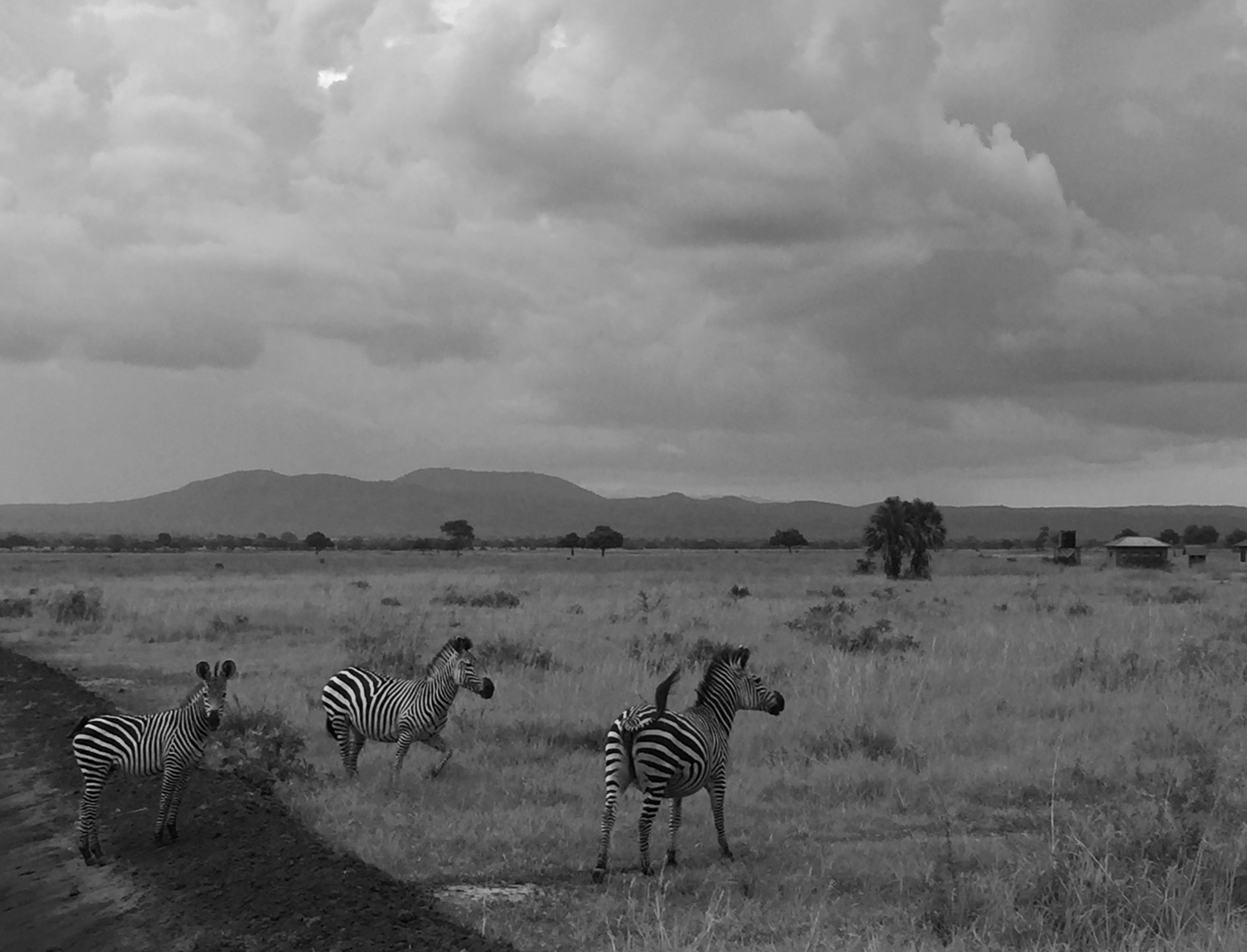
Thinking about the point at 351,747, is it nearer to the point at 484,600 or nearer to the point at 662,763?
the point at 662,763

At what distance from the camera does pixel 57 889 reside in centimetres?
827

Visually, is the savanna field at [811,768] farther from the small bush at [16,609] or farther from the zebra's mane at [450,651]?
the small bush at [16,609]

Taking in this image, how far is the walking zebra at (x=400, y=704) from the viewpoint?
11.2 metres

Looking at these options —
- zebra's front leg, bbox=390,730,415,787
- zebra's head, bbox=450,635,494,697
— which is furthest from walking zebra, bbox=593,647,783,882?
zebra's front leg, bbox=390,730,415,787

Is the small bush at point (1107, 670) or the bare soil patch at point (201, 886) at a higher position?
the small bush at point (1107, 670)

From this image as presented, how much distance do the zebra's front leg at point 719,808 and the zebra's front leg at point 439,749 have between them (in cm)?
346

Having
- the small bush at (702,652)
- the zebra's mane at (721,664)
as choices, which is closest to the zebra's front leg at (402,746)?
the zebra's mane at (721,664)

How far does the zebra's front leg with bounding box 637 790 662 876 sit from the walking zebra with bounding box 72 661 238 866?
3.38 metres

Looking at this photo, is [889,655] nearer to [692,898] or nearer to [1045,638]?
[1045,638]

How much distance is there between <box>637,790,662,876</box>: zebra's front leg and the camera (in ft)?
26.9

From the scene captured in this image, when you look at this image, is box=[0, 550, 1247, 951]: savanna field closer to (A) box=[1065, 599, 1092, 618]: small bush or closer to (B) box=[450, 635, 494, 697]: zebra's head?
(A) box=[1065, 599, 1092, 618]: small bush

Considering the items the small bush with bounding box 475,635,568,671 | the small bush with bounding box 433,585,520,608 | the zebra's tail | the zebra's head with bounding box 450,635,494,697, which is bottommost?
the small bush with bounding box 433,585,520,608

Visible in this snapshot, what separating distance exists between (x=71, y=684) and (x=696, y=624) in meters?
14.5

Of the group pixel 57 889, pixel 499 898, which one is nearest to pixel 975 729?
pixel 499 898
